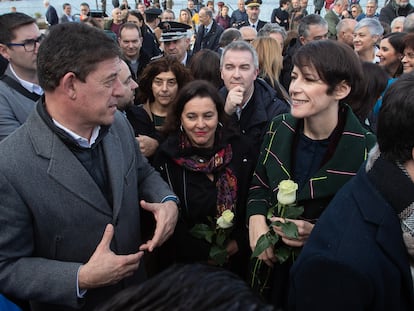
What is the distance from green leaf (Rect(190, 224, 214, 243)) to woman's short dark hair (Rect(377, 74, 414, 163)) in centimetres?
121

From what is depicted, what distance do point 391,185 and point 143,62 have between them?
4936mm

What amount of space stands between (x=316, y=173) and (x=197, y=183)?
0.79 meters

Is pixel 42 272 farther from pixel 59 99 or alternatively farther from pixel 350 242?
pixel 350 242

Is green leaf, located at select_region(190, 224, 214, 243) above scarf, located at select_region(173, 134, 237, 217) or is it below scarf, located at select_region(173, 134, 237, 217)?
below

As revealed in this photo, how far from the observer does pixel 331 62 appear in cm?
192

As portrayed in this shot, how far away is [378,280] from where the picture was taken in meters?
1.23

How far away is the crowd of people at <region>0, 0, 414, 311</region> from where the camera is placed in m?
1.24

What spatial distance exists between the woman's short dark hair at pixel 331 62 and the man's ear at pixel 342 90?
13 mm

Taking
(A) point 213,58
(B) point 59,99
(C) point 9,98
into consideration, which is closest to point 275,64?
(A) point 213,58

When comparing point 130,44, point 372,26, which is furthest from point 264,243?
point 372,26

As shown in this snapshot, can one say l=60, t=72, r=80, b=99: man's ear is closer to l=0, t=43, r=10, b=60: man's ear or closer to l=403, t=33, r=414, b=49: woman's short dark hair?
l=0, t=43, r=10, b=60: man's ear

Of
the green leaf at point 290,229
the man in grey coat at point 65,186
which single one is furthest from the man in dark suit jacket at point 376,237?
the man in grey coat at point 65,186

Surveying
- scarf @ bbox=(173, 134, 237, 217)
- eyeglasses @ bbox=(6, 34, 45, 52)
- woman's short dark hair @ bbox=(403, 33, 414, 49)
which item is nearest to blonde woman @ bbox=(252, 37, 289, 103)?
woman's short dark hair @ bbox=(403, 33, 414, 49)

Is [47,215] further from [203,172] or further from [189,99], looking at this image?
[189,99]
